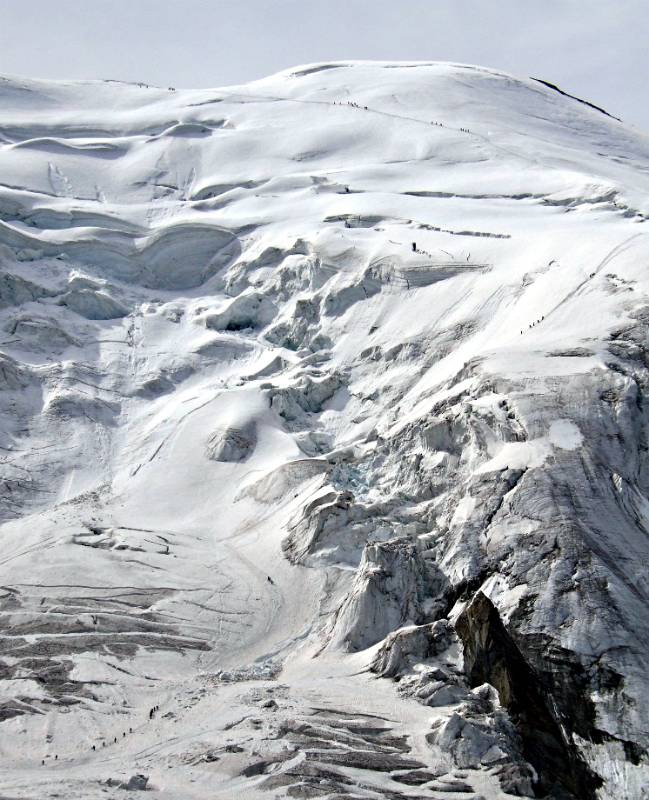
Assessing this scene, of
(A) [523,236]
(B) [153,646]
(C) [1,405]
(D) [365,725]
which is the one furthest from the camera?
(A) [523,236]

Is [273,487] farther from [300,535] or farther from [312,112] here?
[312,112]

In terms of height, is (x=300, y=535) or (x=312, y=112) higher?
(x=312, y=112)

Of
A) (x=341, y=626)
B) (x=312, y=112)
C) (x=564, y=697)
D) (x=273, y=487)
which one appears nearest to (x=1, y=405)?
(x=273, y=487)

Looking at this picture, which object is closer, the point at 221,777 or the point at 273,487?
the point at 221,777

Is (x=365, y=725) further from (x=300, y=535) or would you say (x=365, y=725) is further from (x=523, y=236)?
(x=523, y=236)

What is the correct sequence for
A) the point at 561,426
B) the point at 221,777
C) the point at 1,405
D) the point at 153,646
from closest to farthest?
the point at 221,777
the point at 153,646
the point at 561,426
the point at 1,405

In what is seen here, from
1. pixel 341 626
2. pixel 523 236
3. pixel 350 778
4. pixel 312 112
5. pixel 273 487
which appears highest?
pixel 312 112
